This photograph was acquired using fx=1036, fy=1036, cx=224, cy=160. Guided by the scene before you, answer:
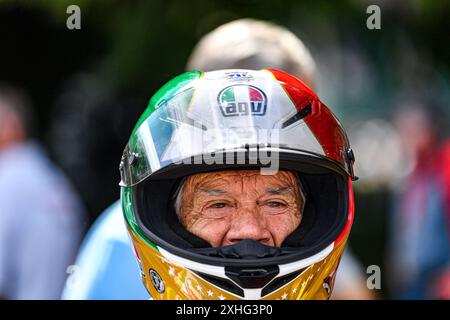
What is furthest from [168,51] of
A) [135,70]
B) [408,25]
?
[408,25]

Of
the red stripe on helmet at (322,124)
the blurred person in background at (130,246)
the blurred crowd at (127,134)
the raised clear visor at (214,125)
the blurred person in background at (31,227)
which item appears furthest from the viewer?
the blurred person in background at (31,227)

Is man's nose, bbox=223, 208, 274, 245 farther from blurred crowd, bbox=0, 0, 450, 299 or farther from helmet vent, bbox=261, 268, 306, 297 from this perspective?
blurred crowd, bbox=0, 0, 450, 299

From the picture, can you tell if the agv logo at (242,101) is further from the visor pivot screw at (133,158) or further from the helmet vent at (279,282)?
the helmet vent at (279,282)

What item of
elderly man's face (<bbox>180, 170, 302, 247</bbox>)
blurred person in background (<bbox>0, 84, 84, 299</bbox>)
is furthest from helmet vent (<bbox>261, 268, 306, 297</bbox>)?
blurred person in background (<bbox>0, 84, 84, 299</bbox>)

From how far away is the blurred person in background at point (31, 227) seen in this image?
6629mm

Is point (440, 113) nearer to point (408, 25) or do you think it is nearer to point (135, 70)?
point (408, 25)

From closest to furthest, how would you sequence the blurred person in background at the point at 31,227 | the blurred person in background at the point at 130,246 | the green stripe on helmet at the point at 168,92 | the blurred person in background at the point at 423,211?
1. the green stripe on helmet at the point at 168,92
2. the blurred person in background at the point at 130,246
3. the blurred person in background at the point at 423,211
4. the blurred person in background at the point at 31,227

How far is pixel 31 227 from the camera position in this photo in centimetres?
662

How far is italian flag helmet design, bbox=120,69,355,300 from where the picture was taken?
3.16 meters

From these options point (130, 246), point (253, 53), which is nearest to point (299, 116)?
point (130, 246)

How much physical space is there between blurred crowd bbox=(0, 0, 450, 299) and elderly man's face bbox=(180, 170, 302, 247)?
0.85 metres

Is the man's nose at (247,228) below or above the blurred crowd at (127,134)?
above

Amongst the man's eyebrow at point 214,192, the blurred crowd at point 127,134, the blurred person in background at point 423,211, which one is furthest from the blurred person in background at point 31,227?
the man's eyebrow at point 214,192
